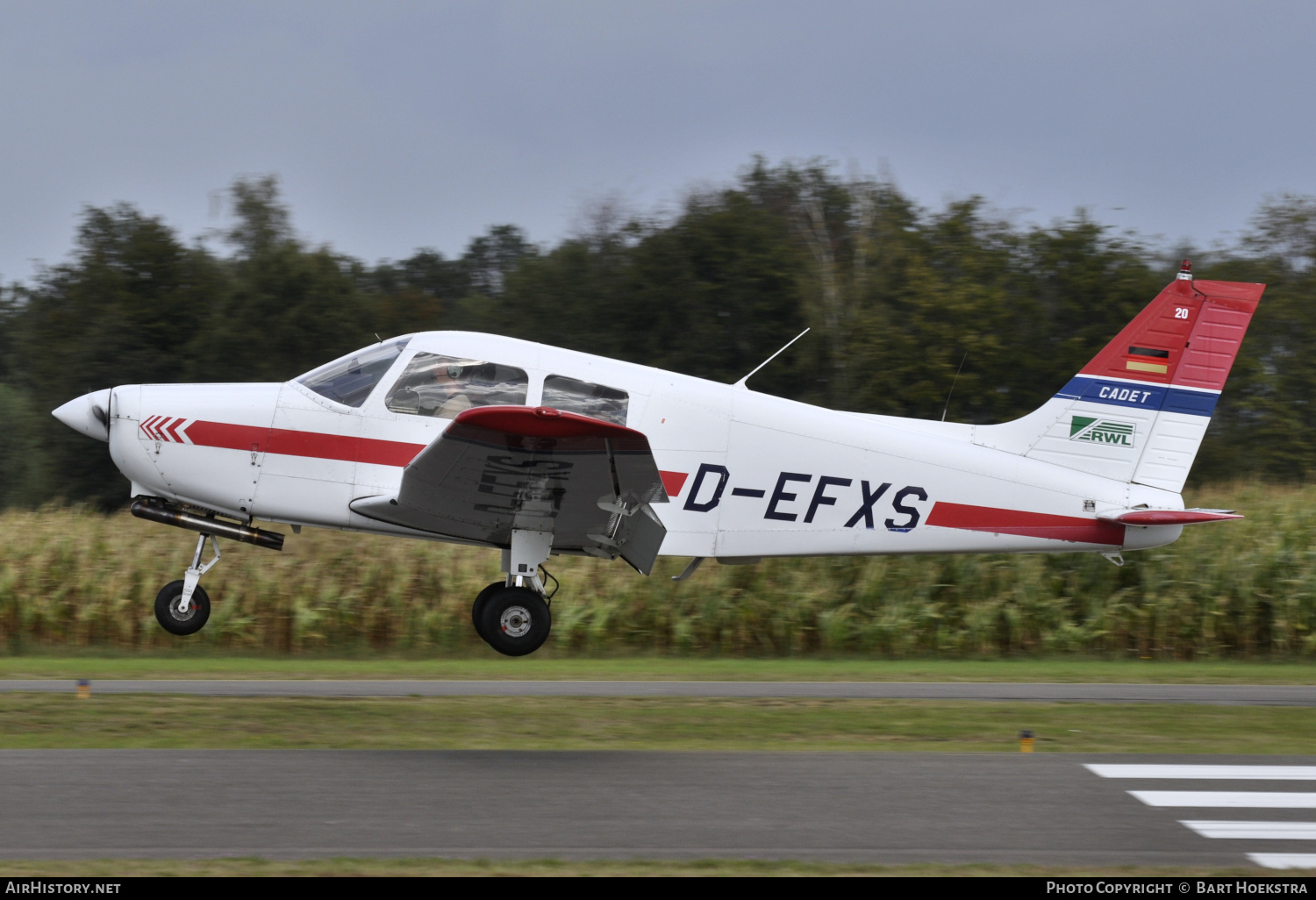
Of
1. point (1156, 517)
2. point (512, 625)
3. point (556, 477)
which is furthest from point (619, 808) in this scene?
point (1156, 517)

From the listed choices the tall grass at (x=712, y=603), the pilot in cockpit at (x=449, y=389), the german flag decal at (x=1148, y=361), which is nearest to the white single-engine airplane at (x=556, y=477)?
the pilot in cockpit at (x=449, y=389)

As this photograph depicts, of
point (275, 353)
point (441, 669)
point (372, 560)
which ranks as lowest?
point (441, 669)

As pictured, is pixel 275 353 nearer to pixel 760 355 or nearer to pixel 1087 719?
pixel 760 355

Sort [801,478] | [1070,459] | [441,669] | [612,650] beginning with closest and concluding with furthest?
[801,478] → [1070,459] → [441,669] → [612,650]

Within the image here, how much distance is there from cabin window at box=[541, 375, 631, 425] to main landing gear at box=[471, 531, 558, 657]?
3.36 feet

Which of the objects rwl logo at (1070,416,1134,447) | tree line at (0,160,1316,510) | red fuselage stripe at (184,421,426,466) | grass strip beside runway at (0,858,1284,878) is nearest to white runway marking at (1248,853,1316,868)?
grass strip beside runway at (0,858,1284,878)

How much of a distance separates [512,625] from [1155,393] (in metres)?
6.00

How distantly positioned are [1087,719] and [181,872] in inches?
284

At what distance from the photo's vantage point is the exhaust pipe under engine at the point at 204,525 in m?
9.28

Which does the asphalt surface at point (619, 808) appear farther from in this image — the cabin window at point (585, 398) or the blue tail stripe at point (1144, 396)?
the blue tail stripe at point (1144, 396)

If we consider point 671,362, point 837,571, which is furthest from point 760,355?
point 837,571

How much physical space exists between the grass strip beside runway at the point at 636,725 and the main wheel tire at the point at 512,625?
2.02ft

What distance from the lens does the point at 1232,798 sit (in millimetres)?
6910

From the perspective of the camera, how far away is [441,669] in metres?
12.9
